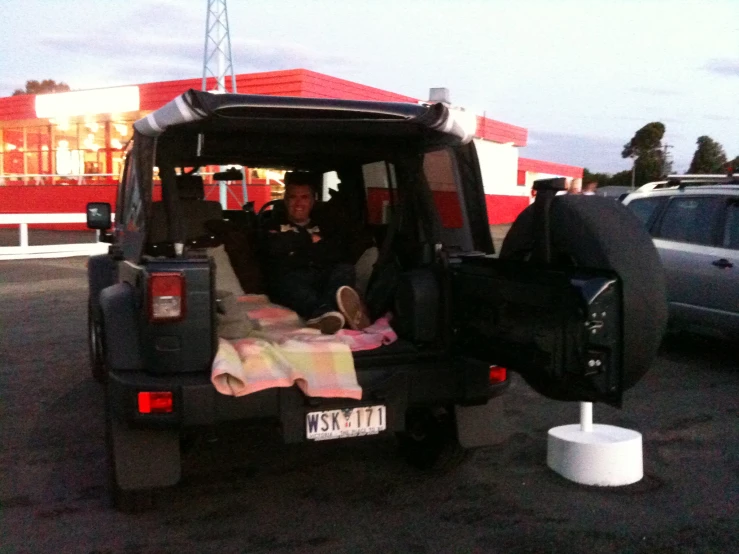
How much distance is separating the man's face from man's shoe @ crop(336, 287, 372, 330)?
1059mm

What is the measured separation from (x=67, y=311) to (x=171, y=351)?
7.66 metres

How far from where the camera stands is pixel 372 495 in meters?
4.09

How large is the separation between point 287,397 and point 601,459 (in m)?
1.79

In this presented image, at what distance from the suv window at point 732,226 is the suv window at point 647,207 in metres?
0.93

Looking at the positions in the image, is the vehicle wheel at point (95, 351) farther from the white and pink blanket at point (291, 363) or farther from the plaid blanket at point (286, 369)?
the plaid blanket at point (286, 369)

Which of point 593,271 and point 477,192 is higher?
point 477,192

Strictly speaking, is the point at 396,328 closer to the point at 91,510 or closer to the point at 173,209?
the point at 173,209

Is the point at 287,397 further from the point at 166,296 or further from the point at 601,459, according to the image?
the point at 601,459

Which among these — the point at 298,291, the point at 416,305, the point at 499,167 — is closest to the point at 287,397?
the point at 416,305

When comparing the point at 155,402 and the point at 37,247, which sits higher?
the point at 155,402

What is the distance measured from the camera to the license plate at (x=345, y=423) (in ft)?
11.8

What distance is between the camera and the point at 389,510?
153 inches

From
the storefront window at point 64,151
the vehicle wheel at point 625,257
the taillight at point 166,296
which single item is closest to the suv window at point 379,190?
the vehicle wheel at point 625,257

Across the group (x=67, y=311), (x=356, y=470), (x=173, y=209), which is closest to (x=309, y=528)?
(x=356, y=470)
